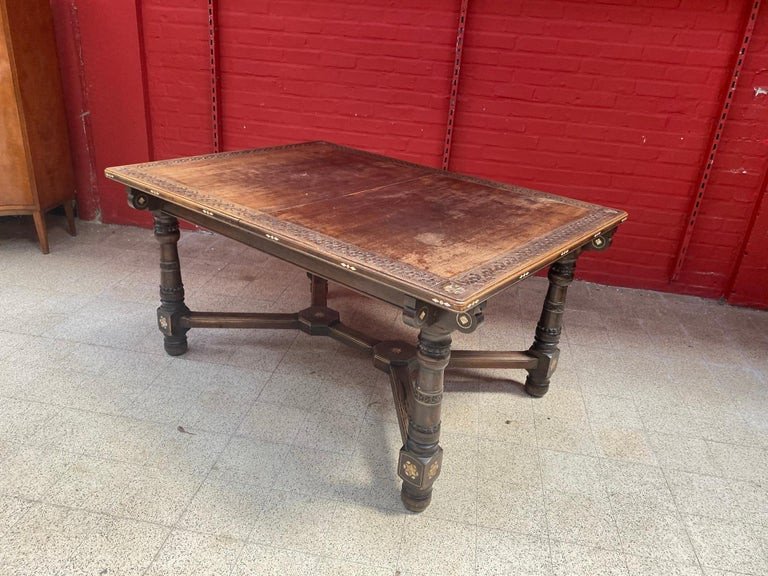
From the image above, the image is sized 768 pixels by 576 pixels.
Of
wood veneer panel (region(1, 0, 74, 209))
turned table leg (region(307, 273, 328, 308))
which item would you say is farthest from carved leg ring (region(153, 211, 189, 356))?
wood veneer panel (region(1, 0, 74, 209))

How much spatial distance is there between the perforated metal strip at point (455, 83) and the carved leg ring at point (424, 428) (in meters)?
2.11

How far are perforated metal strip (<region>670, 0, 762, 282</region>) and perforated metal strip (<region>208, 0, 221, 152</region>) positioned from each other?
2.97 m

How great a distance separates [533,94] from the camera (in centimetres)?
345

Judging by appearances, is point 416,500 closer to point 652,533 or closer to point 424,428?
point 424,428

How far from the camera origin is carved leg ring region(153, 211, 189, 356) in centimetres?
251

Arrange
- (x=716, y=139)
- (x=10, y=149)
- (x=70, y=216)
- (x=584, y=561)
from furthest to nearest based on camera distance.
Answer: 1. (x=70, y=216)
2. (x=10, y=149)
3. (x=716, y=139)
4. (x=584, y=561)

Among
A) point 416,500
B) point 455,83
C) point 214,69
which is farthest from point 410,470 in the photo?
point 214,69

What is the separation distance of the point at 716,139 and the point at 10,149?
13.3 ft

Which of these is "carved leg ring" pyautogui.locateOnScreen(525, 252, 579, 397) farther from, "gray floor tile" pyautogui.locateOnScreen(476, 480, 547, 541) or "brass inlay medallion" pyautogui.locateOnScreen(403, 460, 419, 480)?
"brass inlay medallion" pyautogui.locateOnScreen(403, 460, 419, 480)

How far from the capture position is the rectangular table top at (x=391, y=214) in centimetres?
168

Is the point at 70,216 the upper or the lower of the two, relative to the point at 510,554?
upper

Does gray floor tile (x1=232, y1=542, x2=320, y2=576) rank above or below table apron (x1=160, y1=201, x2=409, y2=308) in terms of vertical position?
below

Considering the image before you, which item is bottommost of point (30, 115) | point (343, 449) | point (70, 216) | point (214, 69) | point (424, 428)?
point (343, 449)

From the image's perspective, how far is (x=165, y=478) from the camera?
2.00 metres
